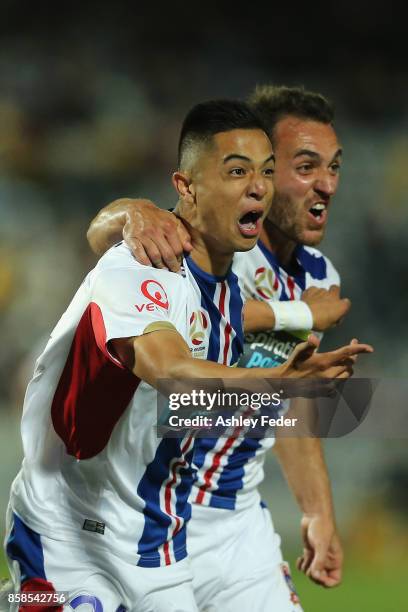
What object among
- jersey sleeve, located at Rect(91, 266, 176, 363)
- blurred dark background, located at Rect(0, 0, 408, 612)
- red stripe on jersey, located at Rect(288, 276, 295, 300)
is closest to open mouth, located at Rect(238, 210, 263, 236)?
jersey sleeve, located at Rect(91, 266, 176, 363)

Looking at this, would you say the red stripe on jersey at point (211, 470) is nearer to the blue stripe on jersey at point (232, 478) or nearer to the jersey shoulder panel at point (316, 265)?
the blue stripe on jersey at point (232, 478)

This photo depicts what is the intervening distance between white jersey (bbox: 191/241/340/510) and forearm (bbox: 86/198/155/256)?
450mm

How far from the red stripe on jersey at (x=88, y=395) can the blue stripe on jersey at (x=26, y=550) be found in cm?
25

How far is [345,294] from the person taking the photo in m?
7.08

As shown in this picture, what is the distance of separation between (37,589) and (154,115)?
564cm

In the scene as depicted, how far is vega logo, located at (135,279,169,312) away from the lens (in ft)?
6.63

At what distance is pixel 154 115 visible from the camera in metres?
7.53

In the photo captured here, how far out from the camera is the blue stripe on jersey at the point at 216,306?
2475 mm

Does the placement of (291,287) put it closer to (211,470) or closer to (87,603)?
(211,470)

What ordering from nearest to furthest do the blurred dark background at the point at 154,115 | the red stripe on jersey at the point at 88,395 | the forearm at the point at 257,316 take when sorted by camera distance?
the red stripe on jersey at the point at 88,395 → the forearm at the point at 257,316 → the blurred dark background at the point at 154,115

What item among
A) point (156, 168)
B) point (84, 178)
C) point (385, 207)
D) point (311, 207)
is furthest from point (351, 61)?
point (311, 207)

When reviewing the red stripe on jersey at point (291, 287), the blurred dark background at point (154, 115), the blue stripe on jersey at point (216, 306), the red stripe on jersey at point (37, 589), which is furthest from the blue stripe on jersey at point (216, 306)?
the blurred dark background at point (154, 115)

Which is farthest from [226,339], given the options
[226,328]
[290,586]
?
[290,586]

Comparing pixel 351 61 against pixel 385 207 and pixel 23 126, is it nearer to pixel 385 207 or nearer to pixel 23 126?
pixel 385 207
